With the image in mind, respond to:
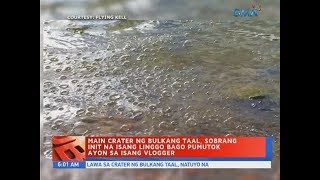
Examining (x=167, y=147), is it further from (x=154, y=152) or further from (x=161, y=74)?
(x=161, y=74)

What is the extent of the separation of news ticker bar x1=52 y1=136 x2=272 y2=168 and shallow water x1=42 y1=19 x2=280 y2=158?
4 cm

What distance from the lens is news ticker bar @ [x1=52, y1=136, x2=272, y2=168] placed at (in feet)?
7.66

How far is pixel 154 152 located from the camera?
2.34 metres

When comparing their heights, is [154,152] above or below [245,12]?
below

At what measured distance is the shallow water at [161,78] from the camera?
7.76 ft

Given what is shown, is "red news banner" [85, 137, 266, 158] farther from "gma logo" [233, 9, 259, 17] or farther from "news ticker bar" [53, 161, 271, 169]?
"gma logo" [233, 9, 259, 17]

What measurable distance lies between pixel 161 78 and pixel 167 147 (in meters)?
0.34

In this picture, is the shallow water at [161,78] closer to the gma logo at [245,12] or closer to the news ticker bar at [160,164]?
the gma logo at [245,12]

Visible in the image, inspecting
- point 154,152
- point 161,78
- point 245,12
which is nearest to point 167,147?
point 154,152

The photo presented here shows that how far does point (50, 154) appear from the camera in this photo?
7.72 feet

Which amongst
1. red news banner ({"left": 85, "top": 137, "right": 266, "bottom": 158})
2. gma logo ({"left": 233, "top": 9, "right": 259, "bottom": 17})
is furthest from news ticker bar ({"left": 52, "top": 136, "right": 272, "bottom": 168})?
gma logo ({"left": 233, "top": 9, "right": 259, "bottom": 17})

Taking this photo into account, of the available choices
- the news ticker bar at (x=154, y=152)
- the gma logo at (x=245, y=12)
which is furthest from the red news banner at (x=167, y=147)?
the gma logo at (x=245, y=12)

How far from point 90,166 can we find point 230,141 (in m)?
0.68

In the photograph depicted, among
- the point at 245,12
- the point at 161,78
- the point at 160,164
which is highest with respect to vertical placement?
the point at 245,12
